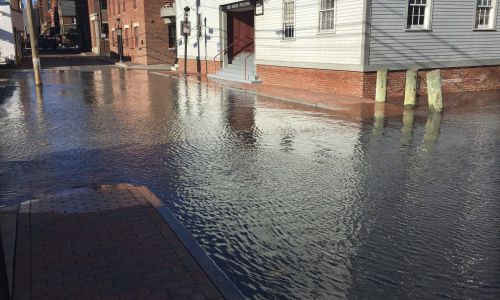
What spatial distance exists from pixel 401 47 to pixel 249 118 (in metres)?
7.14

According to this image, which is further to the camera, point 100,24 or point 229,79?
point 100,24

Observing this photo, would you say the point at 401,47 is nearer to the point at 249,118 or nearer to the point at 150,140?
the point at 249,118

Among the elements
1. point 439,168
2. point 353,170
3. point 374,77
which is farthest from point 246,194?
A: point 374,77

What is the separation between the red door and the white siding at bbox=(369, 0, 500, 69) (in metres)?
12.5

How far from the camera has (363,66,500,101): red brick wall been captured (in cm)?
1677

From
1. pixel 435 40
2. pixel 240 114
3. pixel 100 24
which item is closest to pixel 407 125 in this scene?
pixel 240 114

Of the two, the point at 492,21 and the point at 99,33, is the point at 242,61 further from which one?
the point at 99,33

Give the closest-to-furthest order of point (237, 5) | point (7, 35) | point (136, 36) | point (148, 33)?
1. point (237, 5)
2. point (7, 35)
3. point (148, 33)
4. point (136, 36)

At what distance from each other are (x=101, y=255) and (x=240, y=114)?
9.95 meters

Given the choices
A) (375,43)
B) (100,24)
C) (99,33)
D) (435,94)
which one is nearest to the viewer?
(435,94)

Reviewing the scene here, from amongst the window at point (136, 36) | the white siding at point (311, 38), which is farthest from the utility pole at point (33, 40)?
the window at point (136, 36)

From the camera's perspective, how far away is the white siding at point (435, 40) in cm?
1650

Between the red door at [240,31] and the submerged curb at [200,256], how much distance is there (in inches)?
888

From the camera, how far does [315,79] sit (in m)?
19.0
